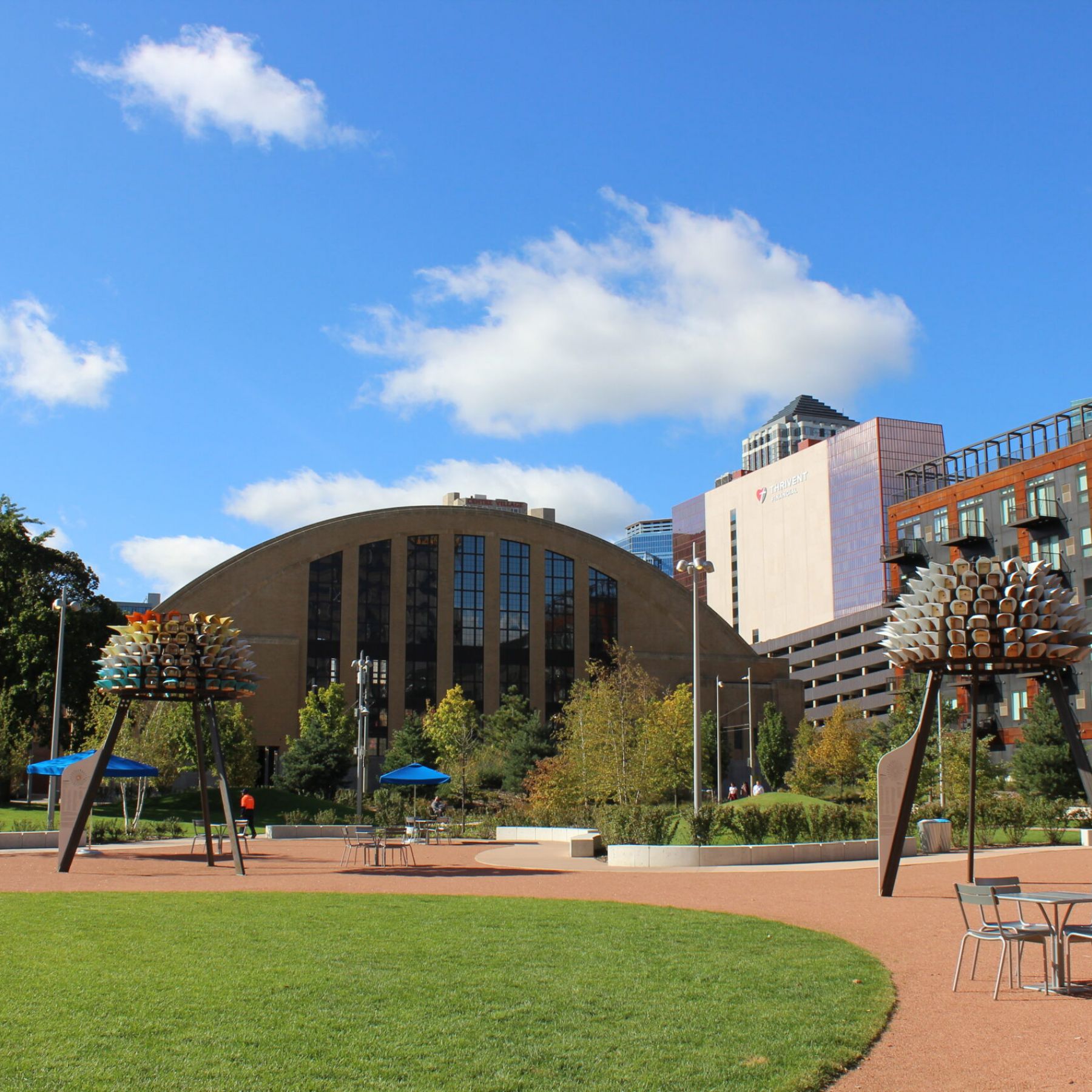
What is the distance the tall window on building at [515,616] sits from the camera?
266 ft

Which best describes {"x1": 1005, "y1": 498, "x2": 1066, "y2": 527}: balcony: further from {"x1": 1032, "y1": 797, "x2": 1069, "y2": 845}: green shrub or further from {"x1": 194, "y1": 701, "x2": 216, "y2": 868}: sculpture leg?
{"x1": 194, "y1": 701, "x2": 216, "y2": 868}: sculpture leg

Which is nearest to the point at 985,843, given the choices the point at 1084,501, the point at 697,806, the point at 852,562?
the point at 697,806

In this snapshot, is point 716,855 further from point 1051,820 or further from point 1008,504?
point 1008,504

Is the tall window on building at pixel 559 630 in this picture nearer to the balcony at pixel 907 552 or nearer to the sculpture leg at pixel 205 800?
the balcony at pixel 907 552

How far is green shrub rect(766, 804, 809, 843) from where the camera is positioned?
2891 cm

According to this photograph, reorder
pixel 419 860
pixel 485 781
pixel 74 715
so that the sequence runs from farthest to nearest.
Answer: pixel 485 781, pixel 74 715, pixel 419 860

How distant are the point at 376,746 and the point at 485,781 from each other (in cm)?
1319

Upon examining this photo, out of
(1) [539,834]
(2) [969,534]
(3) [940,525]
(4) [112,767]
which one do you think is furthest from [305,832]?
(3) [940,525]

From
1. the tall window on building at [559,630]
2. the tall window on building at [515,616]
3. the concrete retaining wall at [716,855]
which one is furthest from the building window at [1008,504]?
the concrete retaining wall at [716,855]

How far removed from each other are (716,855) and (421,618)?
55.2m

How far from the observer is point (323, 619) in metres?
78.4

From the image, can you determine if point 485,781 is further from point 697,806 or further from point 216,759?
point 216,759

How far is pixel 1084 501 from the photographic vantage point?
226ft

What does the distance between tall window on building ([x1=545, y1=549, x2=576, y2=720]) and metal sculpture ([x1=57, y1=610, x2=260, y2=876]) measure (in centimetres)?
5639
